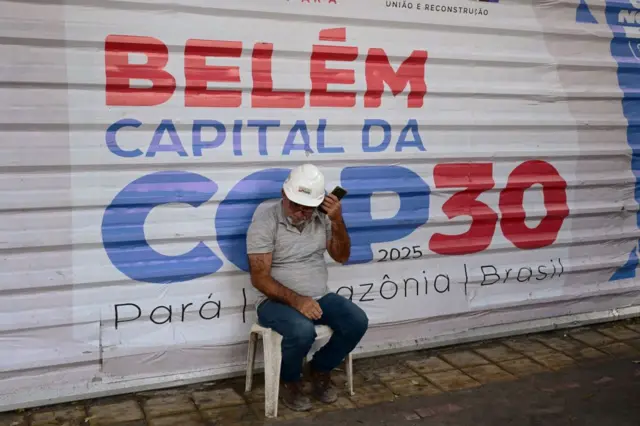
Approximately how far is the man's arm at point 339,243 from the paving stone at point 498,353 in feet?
4.94

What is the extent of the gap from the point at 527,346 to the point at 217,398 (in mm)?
2489

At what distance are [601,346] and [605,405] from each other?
110 cm

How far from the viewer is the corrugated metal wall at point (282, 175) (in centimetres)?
410

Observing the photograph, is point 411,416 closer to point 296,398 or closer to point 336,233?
point 296,398

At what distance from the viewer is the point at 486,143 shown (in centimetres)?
533

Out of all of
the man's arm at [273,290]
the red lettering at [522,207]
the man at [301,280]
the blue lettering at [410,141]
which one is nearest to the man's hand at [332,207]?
the man at [301,280]

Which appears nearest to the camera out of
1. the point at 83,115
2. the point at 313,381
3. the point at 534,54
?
the point at 83,115

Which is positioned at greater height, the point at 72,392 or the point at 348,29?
the point at 348,29

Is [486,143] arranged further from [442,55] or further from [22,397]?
[22,397]

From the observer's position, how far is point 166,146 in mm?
4359

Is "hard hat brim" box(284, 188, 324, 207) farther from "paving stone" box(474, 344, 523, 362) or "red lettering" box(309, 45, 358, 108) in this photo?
"paving stone" box(474, 344, 523, 362)

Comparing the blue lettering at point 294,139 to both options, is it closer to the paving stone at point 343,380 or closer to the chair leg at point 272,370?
the chair leg at point 272,370

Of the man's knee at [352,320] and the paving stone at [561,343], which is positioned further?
the paving stone at [561,343]

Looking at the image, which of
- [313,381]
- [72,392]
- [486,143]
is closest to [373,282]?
[313,381]
